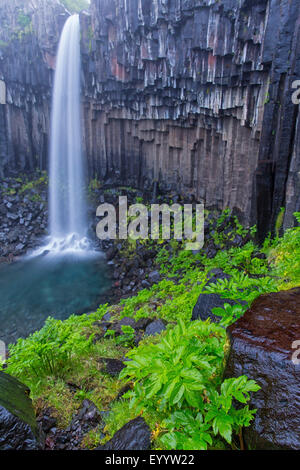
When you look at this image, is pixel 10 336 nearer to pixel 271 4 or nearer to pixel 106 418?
pixel 106 418

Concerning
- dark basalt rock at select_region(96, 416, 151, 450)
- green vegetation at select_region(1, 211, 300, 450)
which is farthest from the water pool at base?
dark basalt rock at select_region(96, 416, 151, 450)

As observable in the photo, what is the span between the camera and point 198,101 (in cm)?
1334

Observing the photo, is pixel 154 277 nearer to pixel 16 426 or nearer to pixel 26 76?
pixel 16 426

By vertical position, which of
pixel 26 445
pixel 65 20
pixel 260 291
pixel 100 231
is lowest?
pixel 100 231

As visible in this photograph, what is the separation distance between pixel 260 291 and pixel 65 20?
23.2m

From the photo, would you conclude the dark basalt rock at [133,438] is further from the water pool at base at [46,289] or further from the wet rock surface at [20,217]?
the wet rock surface at [20,217]

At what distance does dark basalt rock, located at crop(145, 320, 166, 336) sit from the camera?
6.30m

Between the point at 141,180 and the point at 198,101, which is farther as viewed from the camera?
the point at 141,180

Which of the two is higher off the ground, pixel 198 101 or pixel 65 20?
pixel 65 20

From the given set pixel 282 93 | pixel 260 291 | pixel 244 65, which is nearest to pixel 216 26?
pixel 244 65

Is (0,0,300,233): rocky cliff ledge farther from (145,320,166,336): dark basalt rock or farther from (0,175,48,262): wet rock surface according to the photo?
(145,320,166,336): dark basalt rock
